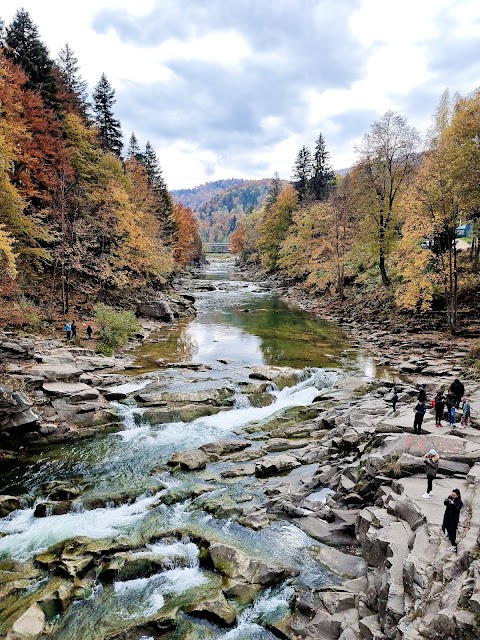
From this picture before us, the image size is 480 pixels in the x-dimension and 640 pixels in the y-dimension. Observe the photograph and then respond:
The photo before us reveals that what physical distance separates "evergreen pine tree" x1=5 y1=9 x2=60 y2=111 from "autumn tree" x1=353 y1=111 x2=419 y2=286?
→ 28.9 metres

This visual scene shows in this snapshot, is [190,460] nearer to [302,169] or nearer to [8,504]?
[8,504]

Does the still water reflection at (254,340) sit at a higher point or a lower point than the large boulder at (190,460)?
higher

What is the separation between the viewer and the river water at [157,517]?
30.7 ft

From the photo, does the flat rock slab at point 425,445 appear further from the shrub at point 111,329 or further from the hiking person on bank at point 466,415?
the shrub at point 111,329

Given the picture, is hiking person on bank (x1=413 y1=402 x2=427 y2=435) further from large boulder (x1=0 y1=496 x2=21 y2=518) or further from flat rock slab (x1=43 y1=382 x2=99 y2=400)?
flat rock slab (x1=43 y1=382 x2=99 y2=400)

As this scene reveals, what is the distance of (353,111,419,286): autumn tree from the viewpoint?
122 feet

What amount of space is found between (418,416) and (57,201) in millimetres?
31458

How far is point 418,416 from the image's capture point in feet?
46.3

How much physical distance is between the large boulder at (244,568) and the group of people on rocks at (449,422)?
13.3 feet

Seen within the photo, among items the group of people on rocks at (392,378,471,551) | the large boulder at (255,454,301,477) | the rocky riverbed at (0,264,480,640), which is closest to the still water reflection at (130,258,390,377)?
the rocky riverbed at (0,264,480,640)

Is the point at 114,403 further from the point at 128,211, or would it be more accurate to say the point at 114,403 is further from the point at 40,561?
the point at 128,211

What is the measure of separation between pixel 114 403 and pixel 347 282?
3674 centimetres

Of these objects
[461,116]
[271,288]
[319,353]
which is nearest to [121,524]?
[319,353]

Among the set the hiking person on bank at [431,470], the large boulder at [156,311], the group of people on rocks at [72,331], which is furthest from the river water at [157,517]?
the large boulder at [156,311]
